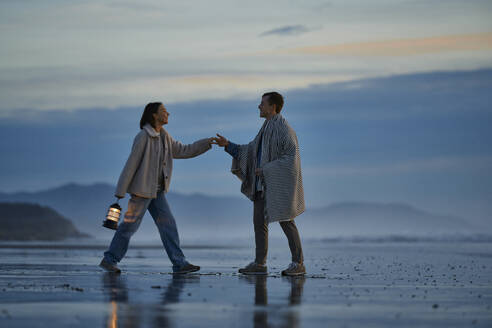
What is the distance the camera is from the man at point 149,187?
11.5 m

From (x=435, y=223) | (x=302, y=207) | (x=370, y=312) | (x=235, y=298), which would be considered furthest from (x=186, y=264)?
(x=435, y=223)

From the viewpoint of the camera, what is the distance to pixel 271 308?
22.7 feet

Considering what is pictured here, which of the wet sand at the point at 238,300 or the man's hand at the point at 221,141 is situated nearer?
the wet sand at the point at 238,300

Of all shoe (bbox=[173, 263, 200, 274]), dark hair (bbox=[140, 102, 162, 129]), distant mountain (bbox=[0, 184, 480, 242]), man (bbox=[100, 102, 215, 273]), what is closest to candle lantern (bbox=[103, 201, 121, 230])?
man (bbox=[100, 102, 215, 273])

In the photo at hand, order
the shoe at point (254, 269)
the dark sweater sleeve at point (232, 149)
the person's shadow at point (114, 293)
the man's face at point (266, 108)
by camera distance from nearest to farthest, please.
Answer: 1. the person's shadow at point (114, 293)
2. the shoe at point (254, 269)
3. the man's face at point (266, 108)
4. the dark sweater sleeve at point (232, 149)

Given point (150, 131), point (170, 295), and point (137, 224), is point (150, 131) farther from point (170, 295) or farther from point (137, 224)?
point (170, 295)

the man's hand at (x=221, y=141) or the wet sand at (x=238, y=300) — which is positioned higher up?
the man's hand at (x=221, y=141)

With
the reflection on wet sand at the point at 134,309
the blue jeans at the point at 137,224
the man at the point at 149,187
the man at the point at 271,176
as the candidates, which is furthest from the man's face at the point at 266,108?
the reflection on wet sand at the point at 134,309

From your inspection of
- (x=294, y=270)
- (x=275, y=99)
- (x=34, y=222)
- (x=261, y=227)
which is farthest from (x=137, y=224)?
(x=34, y=222)

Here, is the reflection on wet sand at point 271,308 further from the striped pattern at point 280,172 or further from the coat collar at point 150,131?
the coat collar at point 150,131

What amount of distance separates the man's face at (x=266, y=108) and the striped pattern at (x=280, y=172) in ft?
0.33

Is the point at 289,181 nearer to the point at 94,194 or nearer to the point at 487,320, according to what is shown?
the point at 487,320

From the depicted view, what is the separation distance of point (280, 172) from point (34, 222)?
38.4 metres

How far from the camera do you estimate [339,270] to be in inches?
509
